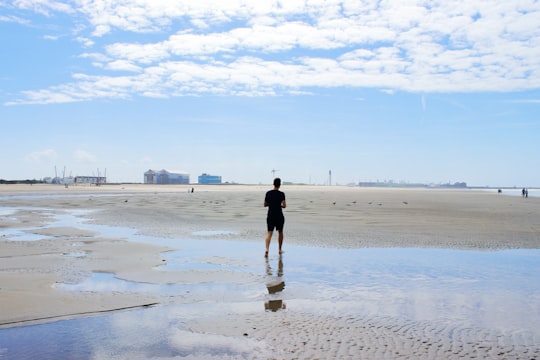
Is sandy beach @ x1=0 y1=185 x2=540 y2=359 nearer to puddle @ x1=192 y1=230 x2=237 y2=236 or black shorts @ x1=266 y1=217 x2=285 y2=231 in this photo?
black shorts @ x1=266 y1=217 x2=285 y2=231

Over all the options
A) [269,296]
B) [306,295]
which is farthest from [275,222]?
[269,296]

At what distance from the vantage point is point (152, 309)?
285 inches

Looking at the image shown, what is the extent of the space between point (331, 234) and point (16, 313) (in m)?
12.9

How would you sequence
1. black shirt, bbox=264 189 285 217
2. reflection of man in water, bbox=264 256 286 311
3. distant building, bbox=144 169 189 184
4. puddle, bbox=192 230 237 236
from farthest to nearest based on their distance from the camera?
1. distant building, bbox=144 169 189 184
2. puddle, bbox=192 230 237 236
3. black shirt, bbox=264 189 285 217
4. reflection of man in water, bbox=264 256 286 311

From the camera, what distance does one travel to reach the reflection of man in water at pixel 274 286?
295 inches

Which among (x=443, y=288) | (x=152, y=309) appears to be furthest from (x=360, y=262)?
(x=152, y=309)

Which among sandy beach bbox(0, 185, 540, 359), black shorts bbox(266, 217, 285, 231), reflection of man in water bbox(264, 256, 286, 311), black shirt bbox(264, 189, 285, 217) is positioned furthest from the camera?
black shirt bbox(264, 189, 285, 217)

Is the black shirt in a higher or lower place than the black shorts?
higher

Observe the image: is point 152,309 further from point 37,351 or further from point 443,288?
point 443,288

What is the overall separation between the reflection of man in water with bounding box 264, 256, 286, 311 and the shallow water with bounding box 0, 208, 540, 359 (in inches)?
0.8

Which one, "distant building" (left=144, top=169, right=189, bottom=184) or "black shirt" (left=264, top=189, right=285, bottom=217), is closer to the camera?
"black shirt" (left=264, top=189, right=285, bottom=217)

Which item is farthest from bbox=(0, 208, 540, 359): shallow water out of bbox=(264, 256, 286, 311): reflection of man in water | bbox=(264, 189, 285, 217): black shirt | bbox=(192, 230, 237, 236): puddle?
bbox=(192, 230, 237, 236): puddle

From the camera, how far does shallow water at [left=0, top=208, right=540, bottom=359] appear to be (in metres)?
5.70

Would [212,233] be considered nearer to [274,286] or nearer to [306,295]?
[274,286]
